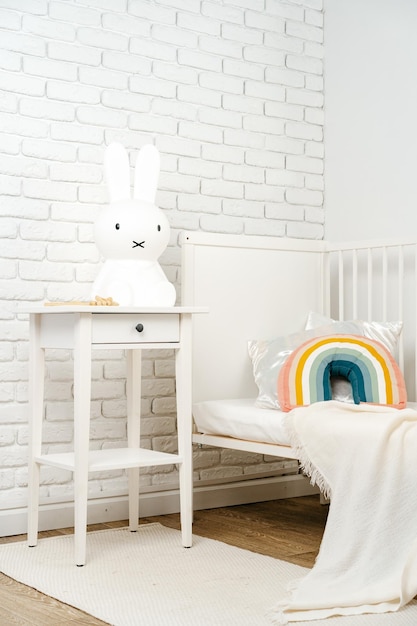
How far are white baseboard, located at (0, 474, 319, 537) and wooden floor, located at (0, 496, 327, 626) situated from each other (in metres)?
0.04

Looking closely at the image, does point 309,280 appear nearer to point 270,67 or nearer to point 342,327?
point 342,327

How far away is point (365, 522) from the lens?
1.90 metres

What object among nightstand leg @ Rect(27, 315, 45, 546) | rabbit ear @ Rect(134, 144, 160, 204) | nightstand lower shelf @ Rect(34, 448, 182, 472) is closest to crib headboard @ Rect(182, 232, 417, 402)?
rabbit ear @ Rect(134, 144, 160, 204)

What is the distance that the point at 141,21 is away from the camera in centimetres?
279

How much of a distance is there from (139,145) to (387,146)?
0.86m

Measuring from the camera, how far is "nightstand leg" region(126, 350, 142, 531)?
2537mm

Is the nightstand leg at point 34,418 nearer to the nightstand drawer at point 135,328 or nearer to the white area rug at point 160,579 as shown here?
the white area rug at point 160,579

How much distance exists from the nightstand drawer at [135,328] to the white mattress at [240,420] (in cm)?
29

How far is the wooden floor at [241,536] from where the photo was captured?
1771 mm

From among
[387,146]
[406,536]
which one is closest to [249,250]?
[387,146]

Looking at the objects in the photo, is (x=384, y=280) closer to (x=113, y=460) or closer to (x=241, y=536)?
(x=241, y=536)

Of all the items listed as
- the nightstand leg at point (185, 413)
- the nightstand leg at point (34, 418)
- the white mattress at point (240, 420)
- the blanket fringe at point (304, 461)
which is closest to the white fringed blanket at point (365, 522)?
the blanket fringe at point (304, 461)

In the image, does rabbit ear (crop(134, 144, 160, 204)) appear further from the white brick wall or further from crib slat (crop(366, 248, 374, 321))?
crib slat (crop(366, 248, 374, 321))

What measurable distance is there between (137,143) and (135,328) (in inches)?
30.3
